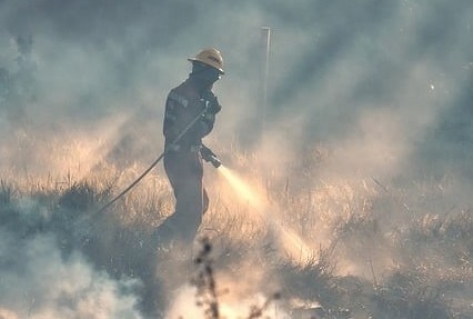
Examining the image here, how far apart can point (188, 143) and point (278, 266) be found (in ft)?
4.04

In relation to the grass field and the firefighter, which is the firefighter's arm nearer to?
the firefighter

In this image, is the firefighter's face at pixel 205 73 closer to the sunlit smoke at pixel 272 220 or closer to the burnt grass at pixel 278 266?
the burnt grass at pixel 278 266

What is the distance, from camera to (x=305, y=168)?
10.6m

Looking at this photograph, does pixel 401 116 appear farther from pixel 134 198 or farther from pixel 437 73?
pixel 134 198

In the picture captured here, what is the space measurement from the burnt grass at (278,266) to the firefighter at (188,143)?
0.22 m

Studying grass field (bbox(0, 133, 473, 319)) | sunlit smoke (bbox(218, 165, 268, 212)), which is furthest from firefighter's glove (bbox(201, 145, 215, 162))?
sunlit smoke (bbox(218, 165, 268, 212))

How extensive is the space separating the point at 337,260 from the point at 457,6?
1004 cm

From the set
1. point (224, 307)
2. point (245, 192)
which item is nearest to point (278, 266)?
point (224, 307)

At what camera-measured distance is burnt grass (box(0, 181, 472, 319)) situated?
21.9 feet

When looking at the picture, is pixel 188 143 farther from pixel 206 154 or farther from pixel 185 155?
pixel 206 154

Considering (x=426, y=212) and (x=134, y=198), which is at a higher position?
(x=426, y=212)

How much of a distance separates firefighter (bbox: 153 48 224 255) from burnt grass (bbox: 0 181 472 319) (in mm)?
217

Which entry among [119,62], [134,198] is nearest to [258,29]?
[119,62]

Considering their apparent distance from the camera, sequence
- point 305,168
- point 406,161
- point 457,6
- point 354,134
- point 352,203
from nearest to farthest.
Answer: point 352,203 → point 305,168 → point 406,161 → point 354,134 → point 457,6
